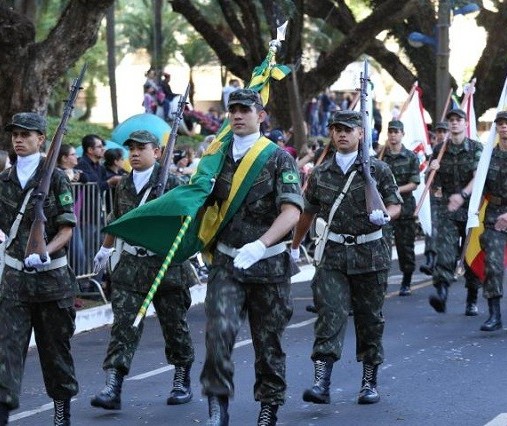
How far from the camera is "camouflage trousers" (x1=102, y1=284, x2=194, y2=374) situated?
8.94 metres

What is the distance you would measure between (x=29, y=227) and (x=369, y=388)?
2.59 meters

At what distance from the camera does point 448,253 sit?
1373cm

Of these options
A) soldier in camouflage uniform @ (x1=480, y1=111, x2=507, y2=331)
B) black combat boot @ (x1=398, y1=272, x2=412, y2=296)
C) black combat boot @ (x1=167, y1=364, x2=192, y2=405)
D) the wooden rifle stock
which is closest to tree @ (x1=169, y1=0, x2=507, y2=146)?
black combat boot @ (x1=398, y1=272, x2=412, y2=296)

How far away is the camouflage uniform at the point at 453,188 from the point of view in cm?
1375

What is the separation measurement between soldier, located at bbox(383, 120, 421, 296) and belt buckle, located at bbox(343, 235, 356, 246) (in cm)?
591

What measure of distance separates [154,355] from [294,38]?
38.4 feet

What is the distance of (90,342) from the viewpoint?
41.2ft

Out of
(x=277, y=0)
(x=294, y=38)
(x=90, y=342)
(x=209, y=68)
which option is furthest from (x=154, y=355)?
(x=209, y=68)

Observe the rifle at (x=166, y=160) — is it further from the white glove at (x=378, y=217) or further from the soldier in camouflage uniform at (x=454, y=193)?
the soldier in camouflage uniform at (x=454, y=193)

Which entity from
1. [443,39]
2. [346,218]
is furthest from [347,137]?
[443,39]

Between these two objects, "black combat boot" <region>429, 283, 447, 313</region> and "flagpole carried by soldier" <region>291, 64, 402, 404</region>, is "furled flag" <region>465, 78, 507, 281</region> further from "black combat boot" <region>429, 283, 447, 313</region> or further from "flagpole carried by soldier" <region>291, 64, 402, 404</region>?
"flagpole carried by soldier" <region>291, 64, 402, 404</region>

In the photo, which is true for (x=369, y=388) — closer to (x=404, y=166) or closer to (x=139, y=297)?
(x=139, y=297)

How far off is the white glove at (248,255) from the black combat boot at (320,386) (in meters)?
1.81

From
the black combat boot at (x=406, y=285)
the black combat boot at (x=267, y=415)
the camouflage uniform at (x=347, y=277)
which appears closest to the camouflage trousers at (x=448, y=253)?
the black combat boot at (x=406, y=285)
